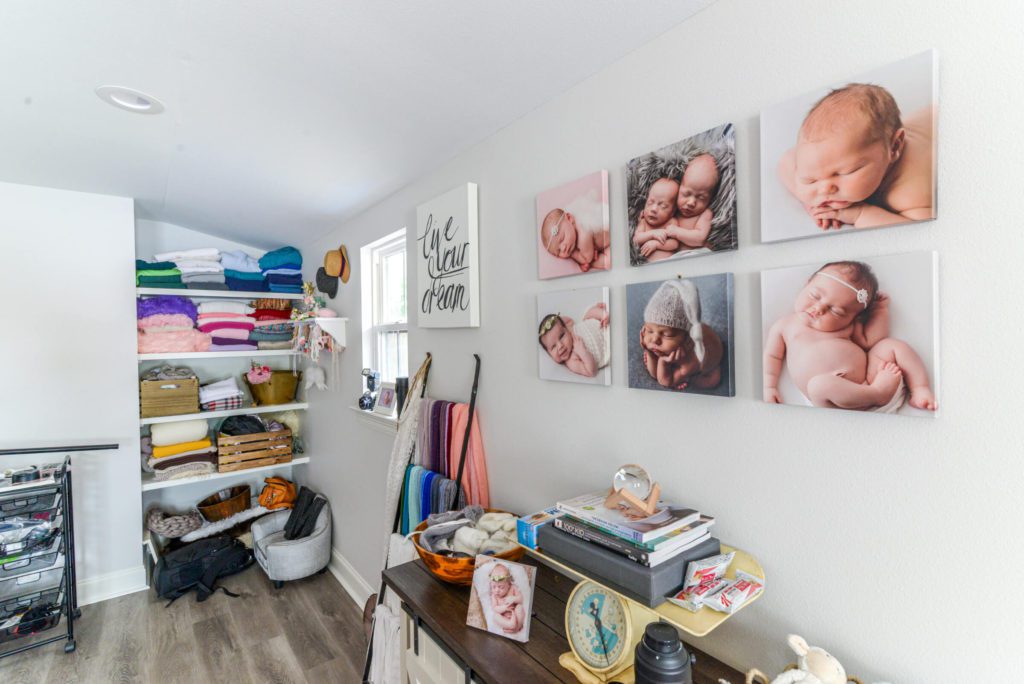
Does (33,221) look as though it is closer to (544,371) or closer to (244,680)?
(244,680)

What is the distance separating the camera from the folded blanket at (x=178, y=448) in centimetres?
312

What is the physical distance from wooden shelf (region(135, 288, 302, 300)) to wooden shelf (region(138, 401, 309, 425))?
0.79 m

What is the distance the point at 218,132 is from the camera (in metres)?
1.95

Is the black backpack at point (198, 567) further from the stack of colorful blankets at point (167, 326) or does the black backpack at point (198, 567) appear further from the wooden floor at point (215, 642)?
the stack of colorful blankets at point (167, 326)

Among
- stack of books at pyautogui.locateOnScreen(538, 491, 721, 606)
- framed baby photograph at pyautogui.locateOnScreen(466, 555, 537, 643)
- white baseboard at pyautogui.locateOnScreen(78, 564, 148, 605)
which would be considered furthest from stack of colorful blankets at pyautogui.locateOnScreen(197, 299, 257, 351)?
stack of books at pyautogui.locateOnScreen(538, 491, 721, 606)

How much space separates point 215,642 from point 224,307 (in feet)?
6.77

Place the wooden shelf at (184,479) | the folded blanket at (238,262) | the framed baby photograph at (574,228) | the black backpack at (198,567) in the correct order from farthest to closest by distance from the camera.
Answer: the folded blanket at (238,262), the wooden shelf at (184,479), the black backpack at (198,567), the framed baby photograph at (574,228)

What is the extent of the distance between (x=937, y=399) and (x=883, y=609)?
14.3 inches

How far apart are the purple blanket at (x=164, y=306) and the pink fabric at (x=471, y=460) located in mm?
2456

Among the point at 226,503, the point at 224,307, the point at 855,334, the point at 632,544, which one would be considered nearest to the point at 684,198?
the point at 855,334

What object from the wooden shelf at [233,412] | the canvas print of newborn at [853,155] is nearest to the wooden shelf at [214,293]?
the wooden shelf at [233,412]

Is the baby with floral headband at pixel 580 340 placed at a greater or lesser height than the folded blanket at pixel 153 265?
lesser

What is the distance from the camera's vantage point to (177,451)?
3176mm

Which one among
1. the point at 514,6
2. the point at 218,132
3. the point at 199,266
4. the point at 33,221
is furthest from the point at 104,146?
the point at 514,6
